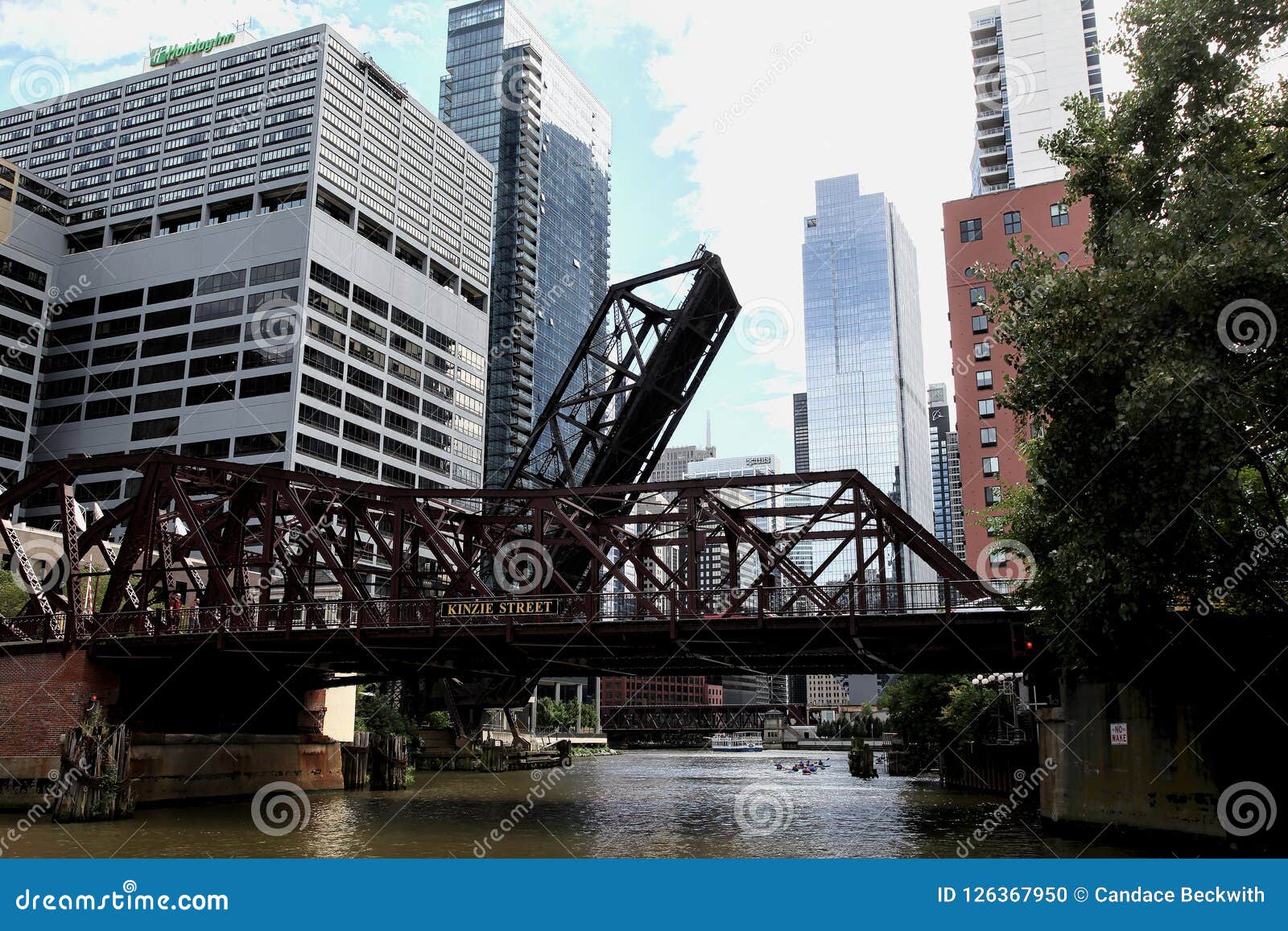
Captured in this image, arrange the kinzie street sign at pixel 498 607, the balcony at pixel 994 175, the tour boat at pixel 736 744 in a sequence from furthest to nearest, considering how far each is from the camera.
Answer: the tour boat at pixel 736 744, the balcony at pixel 994 175, the kinzie street sign at pixel 498 607

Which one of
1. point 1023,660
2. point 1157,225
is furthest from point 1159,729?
point 1157,225

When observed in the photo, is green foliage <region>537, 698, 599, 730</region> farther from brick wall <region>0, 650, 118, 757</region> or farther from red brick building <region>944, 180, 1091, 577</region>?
brick wall <region>0, 650, 118, 757</region>

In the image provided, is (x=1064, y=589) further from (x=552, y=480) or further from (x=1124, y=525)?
(x=552, y=480)

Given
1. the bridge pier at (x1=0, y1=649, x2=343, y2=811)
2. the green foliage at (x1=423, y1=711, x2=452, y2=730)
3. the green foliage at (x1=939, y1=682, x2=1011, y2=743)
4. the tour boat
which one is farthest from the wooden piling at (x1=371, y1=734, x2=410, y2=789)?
the tour boat

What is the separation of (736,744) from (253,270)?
4064 inches

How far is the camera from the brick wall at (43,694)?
32625 millimetres

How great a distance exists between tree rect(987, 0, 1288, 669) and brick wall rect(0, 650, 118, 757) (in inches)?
1163

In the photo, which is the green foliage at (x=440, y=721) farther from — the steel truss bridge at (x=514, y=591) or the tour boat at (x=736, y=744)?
the tour boat at (x=736, y=744)

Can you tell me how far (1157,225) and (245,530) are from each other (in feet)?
106

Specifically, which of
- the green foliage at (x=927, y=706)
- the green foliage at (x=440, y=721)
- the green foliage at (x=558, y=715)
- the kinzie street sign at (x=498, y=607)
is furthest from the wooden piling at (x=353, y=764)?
the green foliage at (x=558, y=715)

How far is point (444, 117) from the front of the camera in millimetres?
183750

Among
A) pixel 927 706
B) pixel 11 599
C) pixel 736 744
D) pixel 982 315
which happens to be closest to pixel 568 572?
pixel 927 706

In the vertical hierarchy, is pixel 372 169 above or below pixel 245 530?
above

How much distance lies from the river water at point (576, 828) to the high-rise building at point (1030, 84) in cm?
7657
